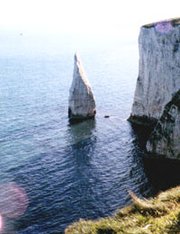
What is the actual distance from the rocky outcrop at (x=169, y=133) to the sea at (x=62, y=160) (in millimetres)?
3678

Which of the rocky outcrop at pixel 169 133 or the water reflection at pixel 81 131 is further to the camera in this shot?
the water reflection at pixel 81 131

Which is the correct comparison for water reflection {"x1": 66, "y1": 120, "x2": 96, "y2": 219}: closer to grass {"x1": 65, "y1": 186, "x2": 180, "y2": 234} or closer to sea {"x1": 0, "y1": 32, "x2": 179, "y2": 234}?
sea {"x1": 0, "y1": 32, "x2": 179, "y2": 234}

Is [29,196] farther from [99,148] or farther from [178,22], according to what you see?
[178,22]

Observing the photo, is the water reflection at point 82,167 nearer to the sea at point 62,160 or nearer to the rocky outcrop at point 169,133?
the sea at point 62,160

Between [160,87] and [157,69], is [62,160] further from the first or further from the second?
[157,69]

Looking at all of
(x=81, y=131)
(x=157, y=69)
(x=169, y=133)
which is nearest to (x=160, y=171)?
(x=169, y=133)

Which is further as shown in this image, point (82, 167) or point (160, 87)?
point (160, 87)

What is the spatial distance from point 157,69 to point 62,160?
1095 inches

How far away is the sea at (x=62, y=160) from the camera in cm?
5041

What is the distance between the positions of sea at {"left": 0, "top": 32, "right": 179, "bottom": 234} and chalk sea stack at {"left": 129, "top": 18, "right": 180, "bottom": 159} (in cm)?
392

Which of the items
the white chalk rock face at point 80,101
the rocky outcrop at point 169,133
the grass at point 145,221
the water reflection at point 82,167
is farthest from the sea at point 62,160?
the grass at point 145,221

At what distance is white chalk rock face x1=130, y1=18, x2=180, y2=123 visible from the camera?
7638 cm

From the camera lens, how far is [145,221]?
2086cm

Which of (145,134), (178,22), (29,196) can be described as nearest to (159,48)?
(178,22)
